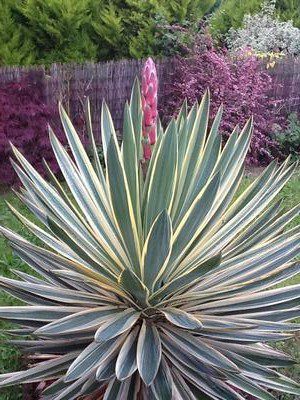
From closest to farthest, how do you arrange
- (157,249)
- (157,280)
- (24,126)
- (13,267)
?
1. (157,249)
2. (157,280)
3. (13,267)
4. (24,126)

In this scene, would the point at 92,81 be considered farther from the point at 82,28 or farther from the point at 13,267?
the point at 13,267

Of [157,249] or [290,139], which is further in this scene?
[290,139]

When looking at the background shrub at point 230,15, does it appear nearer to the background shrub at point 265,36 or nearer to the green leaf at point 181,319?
the background shrub at point 265,36

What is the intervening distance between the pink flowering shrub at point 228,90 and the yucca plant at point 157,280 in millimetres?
5463

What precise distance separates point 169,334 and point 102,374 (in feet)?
1.21

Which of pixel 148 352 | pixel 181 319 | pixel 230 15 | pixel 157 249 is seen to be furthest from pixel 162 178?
pixel 230 15

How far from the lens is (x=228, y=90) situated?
838cm

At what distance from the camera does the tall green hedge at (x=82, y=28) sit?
9.70 metres

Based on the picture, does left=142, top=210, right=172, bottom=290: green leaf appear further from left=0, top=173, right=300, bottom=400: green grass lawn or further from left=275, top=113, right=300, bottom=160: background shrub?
left=275, top=113, right=300, bottom=160: background shrub

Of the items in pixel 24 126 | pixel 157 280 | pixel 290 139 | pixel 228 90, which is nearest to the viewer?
pixel 157 280

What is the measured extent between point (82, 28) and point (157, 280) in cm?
839

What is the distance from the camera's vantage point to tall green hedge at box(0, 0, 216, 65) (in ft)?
31.8

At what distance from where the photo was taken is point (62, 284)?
287 cm

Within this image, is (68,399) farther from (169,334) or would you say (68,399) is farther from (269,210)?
(269,210)
